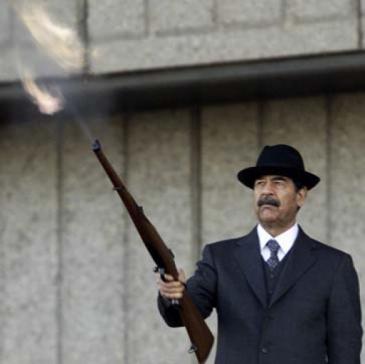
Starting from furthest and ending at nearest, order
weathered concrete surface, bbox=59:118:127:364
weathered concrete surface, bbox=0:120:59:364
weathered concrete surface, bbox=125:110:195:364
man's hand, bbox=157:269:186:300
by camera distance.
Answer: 1. weathered concrete surface, bbox=0:120:59:364
2. weathered concrete surface, bbox=59:118:127:364
3. weathered concrete surface, bbox=125:110:195:364
4. man's hand, bbox=157:269:186:300

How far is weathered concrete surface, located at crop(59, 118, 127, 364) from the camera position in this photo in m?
9.47

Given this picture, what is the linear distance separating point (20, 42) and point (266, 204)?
3.11 meters

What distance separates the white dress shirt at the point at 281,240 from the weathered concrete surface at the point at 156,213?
246cm

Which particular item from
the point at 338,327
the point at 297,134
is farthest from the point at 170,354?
the point at 338,327

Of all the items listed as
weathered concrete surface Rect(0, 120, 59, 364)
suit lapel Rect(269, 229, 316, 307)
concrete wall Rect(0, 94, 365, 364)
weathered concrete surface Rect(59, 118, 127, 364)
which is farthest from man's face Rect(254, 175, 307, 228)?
weathered concrete surface Rect(0, 120, 59, 364)

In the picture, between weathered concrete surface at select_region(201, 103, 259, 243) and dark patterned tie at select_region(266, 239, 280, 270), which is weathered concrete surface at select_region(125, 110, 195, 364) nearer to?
weathered concrete surface at select_region(201, 103, 259, 243)

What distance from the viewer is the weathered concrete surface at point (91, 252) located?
9.47 m

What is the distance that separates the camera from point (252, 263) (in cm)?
676

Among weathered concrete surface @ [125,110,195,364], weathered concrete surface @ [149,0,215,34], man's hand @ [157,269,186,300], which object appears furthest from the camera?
weathered concrete surface @ [125,110,195,364]

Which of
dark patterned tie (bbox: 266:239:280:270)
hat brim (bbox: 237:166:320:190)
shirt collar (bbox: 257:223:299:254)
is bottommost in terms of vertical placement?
dark patterned tie (bbox: 266:239:280:270)

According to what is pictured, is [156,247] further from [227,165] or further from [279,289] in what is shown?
[227,165]

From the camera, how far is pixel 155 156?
369 inches

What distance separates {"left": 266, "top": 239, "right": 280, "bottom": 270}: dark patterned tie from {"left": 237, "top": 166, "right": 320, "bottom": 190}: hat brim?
0.27 metres

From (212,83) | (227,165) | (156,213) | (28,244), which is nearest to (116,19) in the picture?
(212,83)
